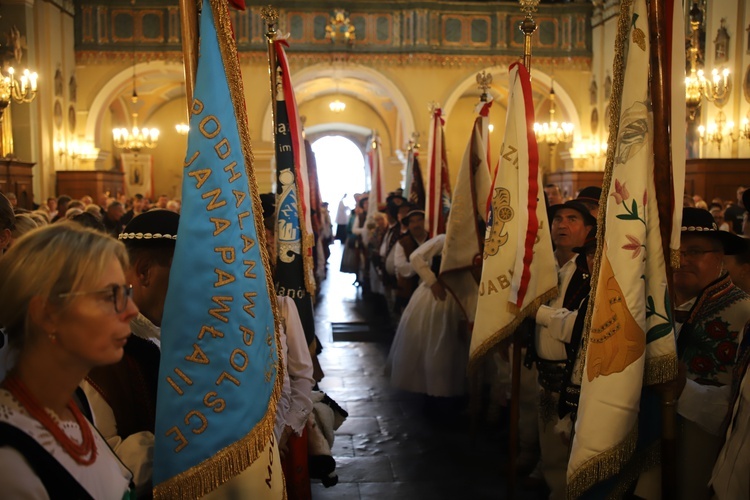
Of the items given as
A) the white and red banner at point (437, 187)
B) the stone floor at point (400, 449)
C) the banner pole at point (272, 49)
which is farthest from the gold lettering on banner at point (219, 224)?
the white and red banner at point (437, 187)

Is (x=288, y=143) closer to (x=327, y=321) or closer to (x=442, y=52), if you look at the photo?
(x=327, y=321)

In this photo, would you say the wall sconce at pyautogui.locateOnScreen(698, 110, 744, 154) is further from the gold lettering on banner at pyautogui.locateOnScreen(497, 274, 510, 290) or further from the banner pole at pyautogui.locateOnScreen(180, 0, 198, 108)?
the banner pole at pyautogui.locateOnScreen(180, 0, 198, 108)

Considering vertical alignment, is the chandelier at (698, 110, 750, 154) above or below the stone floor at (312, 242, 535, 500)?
above

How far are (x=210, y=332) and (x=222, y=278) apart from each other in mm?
185

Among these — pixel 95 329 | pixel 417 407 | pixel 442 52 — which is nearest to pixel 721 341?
pixel 95 329

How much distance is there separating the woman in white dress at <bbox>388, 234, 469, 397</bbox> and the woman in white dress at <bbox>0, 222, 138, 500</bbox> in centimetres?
478

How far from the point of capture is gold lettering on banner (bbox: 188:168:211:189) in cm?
243

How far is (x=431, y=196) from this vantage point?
26.2 ft

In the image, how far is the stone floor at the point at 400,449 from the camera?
4.77m

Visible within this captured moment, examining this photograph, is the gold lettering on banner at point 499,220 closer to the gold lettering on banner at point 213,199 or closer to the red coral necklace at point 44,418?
the gold lettering on banner at point 213,199

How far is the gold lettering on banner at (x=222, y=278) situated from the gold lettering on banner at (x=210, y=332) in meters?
0.14

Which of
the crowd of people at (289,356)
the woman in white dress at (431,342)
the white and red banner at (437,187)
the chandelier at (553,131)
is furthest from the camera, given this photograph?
the chandelier at (553,131)

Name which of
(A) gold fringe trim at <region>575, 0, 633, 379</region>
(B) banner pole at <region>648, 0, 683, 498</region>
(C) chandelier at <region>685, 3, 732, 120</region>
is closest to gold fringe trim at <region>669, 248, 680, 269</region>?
(B) banner pole at <region>648, 0, 683, 498</region>

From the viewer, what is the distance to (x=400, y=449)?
556cm
